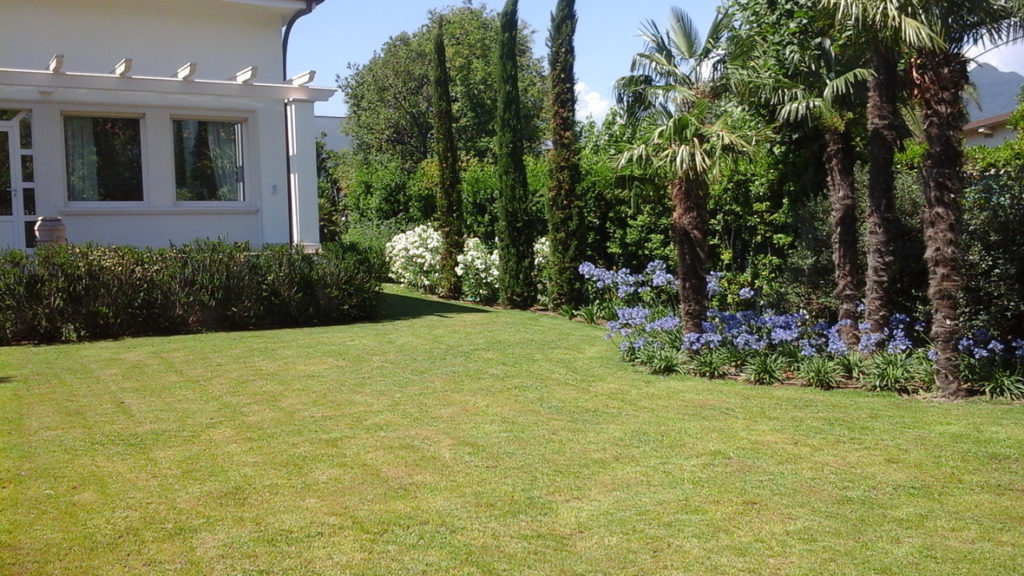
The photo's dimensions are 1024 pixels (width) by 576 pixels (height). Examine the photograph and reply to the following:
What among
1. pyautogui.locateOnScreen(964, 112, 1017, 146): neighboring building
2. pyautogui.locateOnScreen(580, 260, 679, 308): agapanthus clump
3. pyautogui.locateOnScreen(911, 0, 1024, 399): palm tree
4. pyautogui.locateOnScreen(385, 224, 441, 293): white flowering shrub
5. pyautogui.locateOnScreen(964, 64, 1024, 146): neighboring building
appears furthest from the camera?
pyautogui.locateOnScreen(964, 112, 1017, 146): neighboring building

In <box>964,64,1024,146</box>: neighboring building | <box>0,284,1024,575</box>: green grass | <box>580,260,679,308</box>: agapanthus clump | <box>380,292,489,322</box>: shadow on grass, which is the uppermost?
<box>964,64,1024,146</box>: neighboring building

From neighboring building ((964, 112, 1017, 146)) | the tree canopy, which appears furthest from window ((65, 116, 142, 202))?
neighboring building ((964, 112, 1017, 146))

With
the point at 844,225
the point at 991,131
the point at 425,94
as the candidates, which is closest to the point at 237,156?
the point at 844,225

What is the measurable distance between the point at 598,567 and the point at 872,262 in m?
6.29

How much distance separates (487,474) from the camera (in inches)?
253

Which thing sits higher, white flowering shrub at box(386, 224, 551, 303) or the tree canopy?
the tree canopy

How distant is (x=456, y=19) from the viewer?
3709 centimetres

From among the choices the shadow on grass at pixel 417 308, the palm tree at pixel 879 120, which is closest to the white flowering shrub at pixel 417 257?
the shadow on grass at pixel 417 308

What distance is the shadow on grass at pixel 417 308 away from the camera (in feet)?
52.2

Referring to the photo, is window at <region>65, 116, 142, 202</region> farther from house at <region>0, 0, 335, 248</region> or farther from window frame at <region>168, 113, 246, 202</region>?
window frame at <region>168, 113, 246, 202</region>

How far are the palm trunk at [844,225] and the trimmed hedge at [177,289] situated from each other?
25.6 feet

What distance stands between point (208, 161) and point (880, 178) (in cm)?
1219

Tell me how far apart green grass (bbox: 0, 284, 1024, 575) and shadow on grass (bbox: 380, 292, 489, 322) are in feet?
17.0

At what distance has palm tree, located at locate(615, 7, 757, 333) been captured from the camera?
996cm
